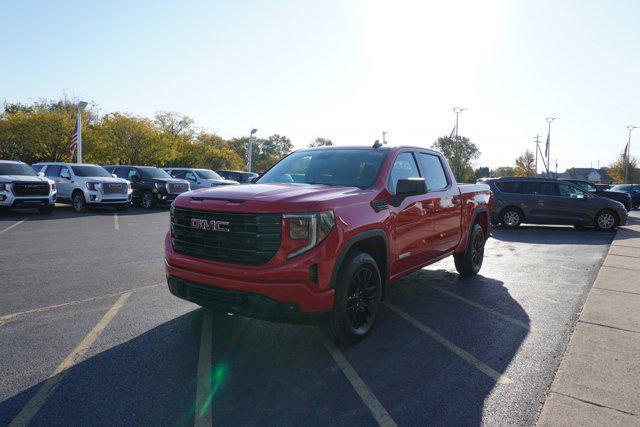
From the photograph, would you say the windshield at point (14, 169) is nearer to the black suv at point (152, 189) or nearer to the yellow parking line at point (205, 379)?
the black suv at point (152, 189)

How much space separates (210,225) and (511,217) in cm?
1342

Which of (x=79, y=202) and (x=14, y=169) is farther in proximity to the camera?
(x=79, y=202)

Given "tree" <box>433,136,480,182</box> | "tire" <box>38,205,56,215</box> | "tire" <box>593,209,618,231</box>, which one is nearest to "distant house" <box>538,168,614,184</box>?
"tree" <box>433,136,480,182</box>

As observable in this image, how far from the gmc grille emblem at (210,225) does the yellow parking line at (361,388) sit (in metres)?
1.47

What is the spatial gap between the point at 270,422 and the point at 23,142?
37.5 m

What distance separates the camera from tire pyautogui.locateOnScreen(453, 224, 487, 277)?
703 cm

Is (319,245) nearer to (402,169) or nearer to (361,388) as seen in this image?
(361,388)

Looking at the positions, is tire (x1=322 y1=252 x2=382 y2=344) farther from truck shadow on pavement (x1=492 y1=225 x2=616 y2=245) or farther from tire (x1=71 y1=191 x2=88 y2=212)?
tire (x1=71 y1=191 x2=88 y2=212)

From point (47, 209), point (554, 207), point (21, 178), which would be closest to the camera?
point (554, 207)

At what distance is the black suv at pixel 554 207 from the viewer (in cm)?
1475

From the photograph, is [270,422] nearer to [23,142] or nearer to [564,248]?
[564,248]

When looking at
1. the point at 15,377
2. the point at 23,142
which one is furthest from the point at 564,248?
the point at 23,142

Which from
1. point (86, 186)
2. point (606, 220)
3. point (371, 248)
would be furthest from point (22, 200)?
point (606, 220)

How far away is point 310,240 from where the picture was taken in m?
3.70
